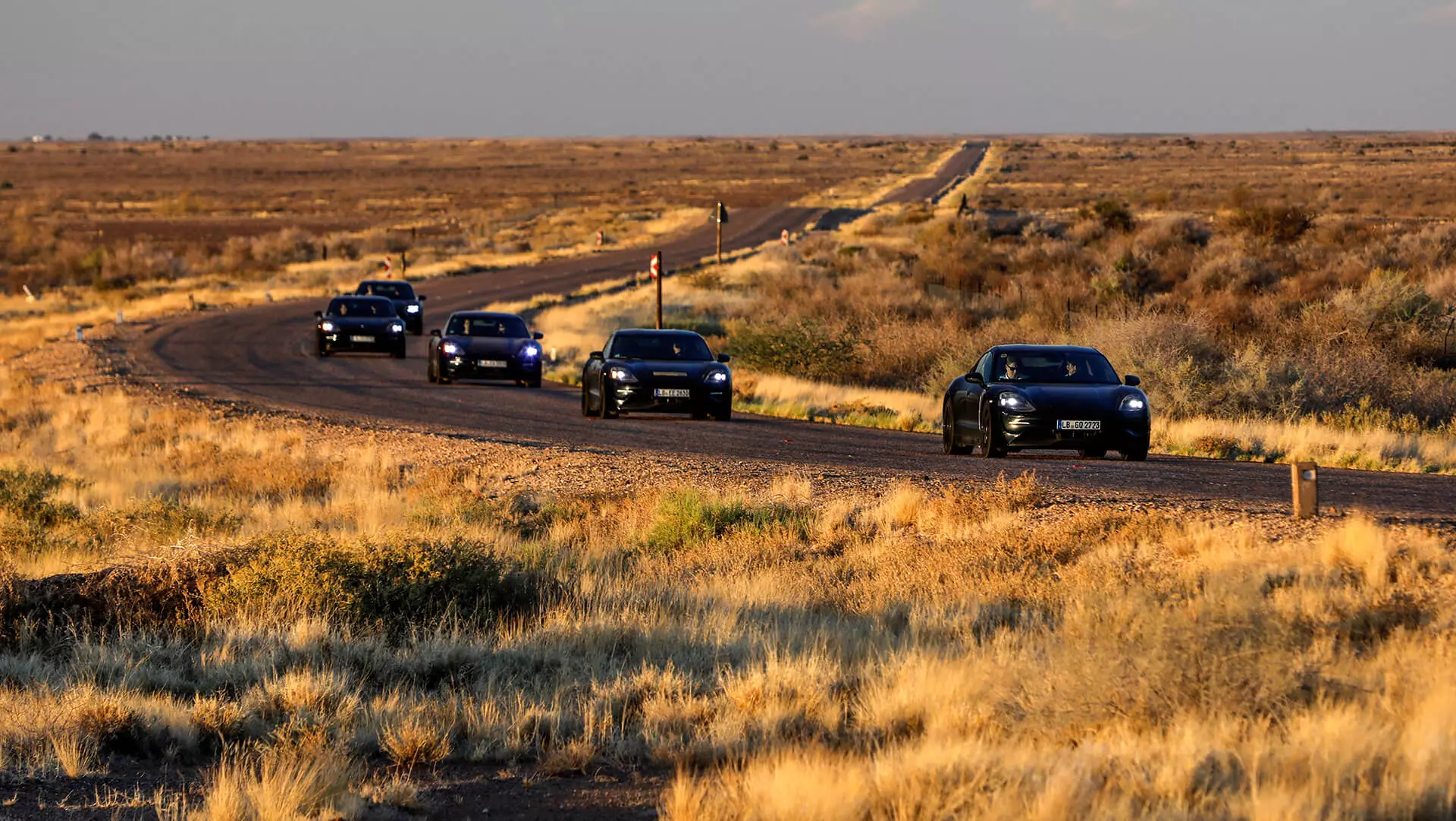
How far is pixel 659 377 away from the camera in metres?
21.6

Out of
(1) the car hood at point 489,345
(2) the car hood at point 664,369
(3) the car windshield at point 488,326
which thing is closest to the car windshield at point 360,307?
(3) the car windshield at point 488,326

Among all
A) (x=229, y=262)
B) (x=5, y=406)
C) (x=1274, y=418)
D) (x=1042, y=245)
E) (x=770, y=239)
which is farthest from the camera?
(x=770, y=239)

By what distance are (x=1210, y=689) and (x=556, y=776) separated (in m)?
3.25

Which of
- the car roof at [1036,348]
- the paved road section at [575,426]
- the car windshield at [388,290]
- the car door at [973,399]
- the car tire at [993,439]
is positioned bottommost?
the paved road section at [575,426]

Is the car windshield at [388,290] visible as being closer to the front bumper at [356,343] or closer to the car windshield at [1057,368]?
the front bumper at [356,343]

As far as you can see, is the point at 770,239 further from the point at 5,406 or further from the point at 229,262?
the point at 5,406

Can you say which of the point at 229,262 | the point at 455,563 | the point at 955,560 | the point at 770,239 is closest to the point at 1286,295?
the point at 955,560

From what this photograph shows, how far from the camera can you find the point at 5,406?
26.8 m

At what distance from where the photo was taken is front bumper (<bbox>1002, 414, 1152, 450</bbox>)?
16.4m

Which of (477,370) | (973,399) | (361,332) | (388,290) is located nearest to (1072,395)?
(973,399)

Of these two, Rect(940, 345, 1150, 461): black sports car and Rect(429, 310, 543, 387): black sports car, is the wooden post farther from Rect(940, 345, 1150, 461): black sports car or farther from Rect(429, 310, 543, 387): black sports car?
Rect(429, 310, 543, 387): black sports car

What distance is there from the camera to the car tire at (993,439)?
1684 centimetres

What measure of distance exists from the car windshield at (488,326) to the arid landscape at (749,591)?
120cm

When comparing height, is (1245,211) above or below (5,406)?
above
